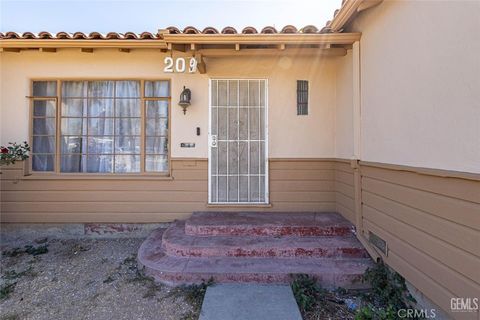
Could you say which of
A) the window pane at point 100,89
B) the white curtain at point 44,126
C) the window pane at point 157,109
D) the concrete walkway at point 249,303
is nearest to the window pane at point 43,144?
the white curtain at point 44,126

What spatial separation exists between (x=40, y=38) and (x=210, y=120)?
2626 mm

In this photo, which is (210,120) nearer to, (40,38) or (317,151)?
(317,151)

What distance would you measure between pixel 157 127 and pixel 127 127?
0.50 meters

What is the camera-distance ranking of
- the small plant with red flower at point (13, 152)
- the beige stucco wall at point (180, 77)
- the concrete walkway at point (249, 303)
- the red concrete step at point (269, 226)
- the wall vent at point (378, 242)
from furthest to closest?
the beige stucco wall at point (180, 77) → the small plant with red flower at point (13, 152) → the red concrete step at point (269, 226) → the wall vent at point (378, 242) → the concrete walkway at point (249, 303)

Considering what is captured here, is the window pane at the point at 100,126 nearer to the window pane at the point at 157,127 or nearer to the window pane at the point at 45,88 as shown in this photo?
the window pane at the point at 157,127

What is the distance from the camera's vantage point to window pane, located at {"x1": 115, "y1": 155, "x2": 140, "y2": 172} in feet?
14.1

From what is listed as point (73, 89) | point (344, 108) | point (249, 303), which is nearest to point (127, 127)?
point (73, 89)

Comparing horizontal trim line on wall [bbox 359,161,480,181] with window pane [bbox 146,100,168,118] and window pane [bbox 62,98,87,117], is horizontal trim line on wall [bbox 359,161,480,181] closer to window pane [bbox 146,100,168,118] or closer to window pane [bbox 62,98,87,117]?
window pane [bbox 146,100,168,118]

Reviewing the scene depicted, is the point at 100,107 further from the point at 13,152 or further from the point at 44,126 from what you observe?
the point at 13,152

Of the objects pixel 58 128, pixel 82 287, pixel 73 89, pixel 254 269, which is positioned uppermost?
pixel 73 89

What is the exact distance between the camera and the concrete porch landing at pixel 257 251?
2.79m

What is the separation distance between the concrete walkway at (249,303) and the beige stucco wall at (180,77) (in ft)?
7.17

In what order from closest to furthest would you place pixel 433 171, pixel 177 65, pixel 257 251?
pixel 433 171 → pixel 257 251 → pixel 177 65

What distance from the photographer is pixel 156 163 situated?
430 centimetres
